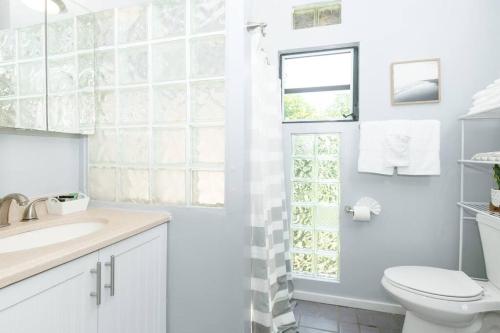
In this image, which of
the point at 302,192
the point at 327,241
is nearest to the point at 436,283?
the point at 327,241

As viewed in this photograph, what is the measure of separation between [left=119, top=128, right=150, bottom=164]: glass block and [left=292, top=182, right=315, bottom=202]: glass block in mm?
1218

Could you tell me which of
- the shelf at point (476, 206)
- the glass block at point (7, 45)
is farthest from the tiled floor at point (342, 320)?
the glass block at point (7, 45)

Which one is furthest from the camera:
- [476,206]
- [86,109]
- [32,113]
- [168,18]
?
[476,206]

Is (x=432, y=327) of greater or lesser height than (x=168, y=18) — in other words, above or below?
below

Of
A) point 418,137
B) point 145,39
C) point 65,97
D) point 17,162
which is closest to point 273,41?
point 145,39

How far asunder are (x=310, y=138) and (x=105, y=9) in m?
1.56

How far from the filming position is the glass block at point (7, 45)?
1164mm

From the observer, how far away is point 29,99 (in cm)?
125

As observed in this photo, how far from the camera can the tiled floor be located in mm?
1804

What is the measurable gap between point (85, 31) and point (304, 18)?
58.9 inches

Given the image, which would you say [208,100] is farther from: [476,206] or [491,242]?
[476,206]

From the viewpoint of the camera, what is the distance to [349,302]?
2068mm

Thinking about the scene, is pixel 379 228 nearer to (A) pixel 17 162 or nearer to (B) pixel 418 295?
(B) pixel 418 295

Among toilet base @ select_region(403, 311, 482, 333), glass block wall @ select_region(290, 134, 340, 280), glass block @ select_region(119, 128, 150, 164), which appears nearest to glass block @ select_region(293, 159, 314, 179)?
glass block wall @ select_region(290, 134, 340, 280)
